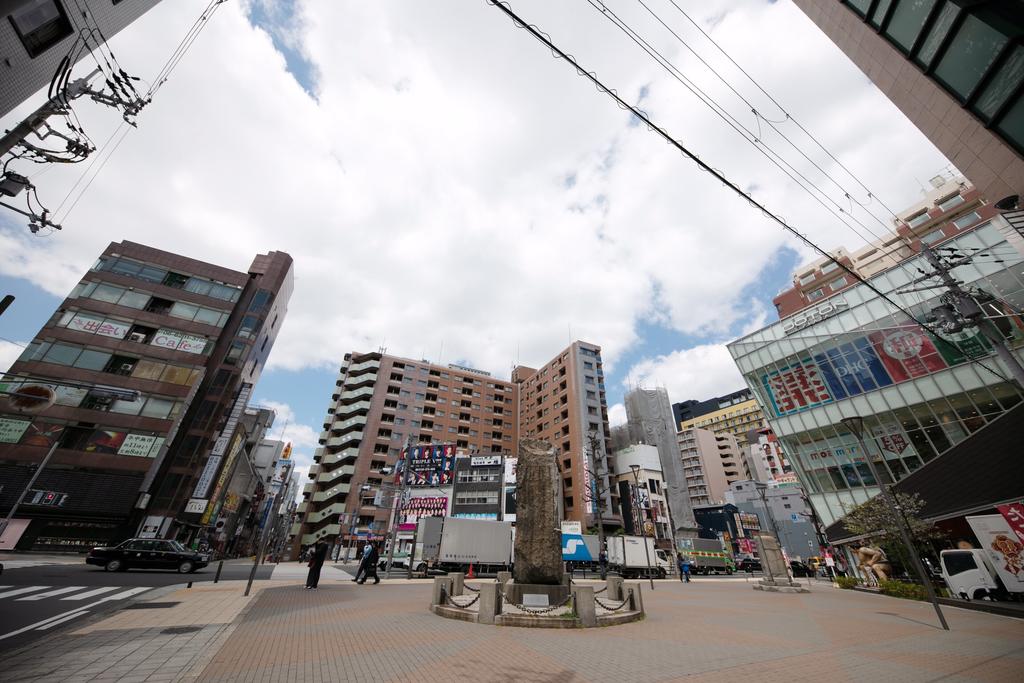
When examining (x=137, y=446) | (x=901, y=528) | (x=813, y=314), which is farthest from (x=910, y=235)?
(x=137, y=446)

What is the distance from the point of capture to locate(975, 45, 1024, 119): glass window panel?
7.06m

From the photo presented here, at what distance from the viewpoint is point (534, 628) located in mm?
8812

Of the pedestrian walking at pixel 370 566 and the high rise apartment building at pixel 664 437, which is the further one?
the high rise apartment building at pixel 664 437

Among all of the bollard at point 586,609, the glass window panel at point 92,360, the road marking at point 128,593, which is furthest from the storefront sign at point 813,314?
the glass window panel at point 92,360

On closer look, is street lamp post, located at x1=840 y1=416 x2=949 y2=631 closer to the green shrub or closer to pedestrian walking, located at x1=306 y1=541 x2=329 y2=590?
the green shrub

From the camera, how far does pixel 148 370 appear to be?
1305 inches

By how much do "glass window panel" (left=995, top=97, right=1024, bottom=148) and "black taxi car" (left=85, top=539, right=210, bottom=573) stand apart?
31.0 metres

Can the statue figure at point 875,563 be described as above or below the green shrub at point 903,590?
above

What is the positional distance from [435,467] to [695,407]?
77.3 meters

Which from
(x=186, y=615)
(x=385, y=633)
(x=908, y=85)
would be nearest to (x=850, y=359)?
(x=908, y=85)

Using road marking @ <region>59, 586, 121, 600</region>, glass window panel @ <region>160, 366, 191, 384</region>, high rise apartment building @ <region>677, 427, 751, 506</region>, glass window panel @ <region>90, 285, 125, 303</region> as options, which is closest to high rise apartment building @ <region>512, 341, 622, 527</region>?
high rise apartment building @ <region>677, 427, 751, 506</region>

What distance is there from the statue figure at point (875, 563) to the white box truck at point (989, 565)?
→ 637 cm

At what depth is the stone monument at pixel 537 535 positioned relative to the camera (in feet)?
35.7

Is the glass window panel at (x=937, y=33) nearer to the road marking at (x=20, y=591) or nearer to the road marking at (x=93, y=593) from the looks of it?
the road marking at (x=93, y=593)
